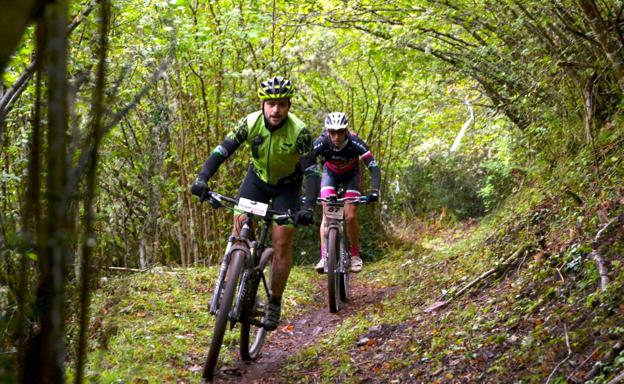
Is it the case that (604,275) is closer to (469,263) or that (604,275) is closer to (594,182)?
(594,182)

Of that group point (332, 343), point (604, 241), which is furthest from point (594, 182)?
point (332, 343)

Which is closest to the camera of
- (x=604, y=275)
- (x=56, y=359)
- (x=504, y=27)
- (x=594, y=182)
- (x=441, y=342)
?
(x=56, y=359)

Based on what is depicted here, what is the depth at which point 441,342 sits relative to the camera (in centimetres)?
506

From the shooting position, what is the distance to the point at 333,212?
326 inches

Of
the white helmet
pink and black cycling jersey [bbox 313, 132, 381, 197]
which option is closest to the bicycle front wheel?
pink and black cycling jersey [bbox 313, 132, 381, 197]

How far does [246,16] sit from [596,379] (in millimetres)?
7816

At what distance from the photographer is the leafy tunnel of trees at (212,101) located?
3.95ft

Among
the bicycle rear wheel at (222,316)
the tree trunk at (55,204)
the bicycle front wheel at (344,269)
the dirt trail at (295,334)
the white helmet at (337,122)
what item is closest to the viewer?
the tree trunk at (55,204)

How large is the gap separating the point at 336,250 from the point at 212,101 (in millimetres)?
4278

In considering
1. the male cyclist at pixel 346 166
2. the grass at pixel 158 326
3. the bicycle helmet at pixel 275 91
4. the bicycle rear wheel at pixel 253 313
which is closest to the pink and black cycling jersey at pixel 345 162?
the male cyclist at pixel 346 166

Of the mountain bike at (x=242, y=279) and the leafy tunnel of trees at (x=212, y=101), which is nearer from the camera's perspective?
the leafy tunnel of trees at (x=212, y=101)

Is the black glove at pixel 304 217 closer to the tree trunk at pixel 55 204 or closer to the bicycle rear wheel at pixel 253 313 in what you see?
the bicycle rear wheel at pixel 253 313

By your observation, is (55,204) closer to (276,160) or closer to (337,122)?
(276,160)

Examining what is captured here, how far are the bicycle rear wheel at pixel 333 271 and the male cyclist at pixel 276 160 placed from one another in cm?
184
